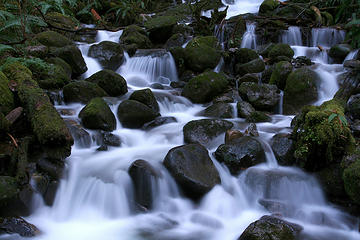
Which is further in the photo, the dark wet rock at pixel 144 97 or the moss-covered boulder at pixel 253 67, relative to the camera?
the moss-covered boulder at pixel 253 67

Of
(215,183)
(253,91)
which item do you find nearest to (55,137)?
(215,183)

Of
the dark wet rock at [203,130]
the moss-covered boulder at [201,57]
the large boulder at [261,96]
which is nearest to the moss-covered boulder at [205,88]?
the large boulder at [261,96]

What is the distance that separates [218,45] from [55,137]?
27.7 feet

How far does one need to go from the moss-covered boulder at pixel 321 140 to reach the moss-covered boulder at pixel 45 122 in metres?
3.33

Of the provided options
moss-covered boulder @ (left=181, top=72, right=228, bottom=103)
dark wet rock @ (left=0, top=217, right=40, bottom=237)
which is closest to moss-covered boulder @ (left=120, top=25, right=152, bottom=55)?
moss-covered boulder @ (left=181, top=72, right=228, bottom=103)

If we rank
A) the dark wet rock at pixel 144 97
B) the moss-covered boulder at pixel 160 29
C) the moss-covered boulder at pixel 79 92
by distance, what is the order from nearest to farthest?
the moss-covered boulder at pixel 79 92 < the dark wet rock at pixel 144 97 < the moss-covered boulder at pixel 160 29

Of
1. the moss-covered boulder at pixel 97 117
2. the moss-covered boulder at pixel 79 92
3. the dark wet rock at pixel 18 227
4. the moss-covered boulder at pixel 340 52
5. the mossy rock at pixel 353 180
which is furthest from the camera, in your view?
the moss-covered boulder at pixel 340 52

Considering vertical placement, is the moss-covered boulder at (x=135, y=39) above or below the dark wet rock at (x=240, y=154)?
above

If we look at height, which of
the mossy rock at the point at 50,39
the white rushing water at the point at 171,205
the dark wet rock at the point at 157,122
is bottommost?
the white rushing water at the point at 171,205

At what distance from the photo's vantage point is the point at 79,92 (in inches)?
267

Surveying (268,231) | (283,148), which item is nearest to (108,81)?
(283,148)

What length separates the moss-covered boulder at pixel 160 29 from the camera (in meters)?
12.1

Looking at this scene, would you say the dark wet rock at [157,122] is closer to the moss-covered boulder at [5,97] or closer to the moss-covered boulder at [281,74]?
the moss-covered boulder at [5,97]

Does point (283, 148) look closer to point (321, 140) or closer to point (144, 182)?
point (321, 140)
